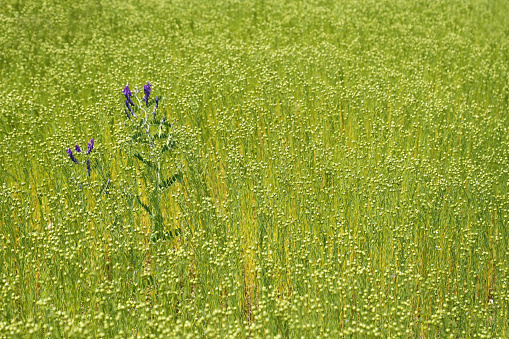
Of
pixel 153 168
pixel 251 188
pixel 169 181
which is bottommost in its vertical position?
pixel 251 188

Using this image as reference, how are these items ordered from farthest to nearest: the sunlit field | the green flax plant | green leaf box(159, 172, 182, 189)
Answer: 1. green leaf box(159, 172, 182, 189)
2. the green flax plant
3. the sunlit field

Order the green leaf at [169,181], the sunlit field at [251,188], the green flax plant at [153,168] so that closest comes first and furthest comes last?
the sunlit field at [251,188]
the green flax plant at [153,168]
the green leaf at [169,181]

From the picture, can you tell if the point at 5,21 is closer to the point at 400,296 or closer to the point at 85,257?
the point at 85,257

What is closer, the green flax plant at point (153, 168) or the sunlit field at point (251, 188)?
the sunlit field at point (251, 188)

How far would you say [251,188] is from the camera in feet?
14.6

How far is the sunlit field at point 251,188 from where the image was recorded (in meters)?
3.18

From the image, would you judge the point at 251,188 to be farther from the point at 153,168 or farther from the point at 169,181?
the point at 153,168

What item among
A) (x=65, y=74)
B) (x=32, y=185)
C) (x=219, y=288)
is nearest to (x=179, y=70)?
(x=65, y=74)

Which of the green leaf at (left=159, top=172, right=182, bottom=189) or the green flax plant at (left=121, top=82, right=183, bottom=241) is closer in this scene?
the green flax plant at (left=121, top=82, right=183, bottom=241)

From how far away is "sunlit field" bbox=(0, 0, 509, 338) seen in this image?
3.18 meters

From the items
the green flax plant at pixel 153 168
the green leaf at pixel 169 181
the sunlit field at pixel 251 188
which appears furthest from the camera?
the green leaf at pixel 169 181

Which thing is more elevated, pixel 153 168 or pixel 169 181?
pixel 153 168

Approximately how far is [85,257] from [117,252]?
0.23 meters

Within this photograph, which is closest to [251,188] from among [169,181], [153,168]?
[169,181]
